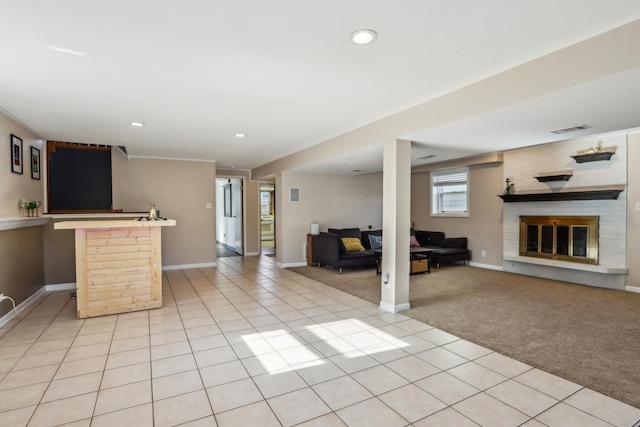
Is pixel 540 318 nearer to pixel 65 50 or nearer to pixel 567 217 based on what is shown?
pixel 567 217

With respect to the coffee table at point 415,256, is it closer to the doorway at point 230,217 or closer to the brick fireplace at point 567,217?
the brick fireplace at point 567,217

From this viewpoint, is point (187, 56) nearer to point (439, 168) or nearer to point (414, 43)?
point (414, 43)

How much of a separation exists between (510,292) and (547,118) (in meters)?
2.84

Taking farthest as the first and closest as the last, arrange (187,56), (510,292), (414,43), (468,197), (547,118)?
(468,197), (510,292), (547,118), (187,56), (414,43)

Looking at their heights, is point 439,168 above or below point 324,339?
above

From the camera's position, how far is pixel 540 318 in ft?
12.2

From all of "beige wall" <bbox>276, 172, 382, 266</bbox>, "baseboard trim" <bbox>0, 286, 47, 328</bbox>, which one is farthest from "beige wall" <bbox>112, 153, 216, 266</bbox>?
"baseboard trim" <bbox>0, 286, 47, 328</bbox>

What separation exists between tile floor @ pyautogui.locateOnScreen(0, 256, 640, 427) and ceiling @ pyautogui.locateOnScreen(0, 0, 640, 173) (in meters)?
2.11

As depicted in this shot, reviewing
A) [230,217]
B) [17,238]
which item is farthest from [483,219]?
[17,238]

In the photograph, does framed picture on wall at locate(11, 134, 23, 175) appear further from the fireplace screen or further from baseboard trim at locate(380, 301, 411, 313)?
the fireplace screen

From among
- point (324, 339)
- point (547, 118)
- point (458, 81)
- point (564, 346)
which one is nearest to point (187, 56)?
point (458, 81)

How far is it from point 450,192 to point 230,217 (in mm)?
6339

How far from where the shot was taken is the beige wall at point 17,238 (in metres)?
3.63

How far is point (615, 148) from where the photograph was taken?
5.07m
